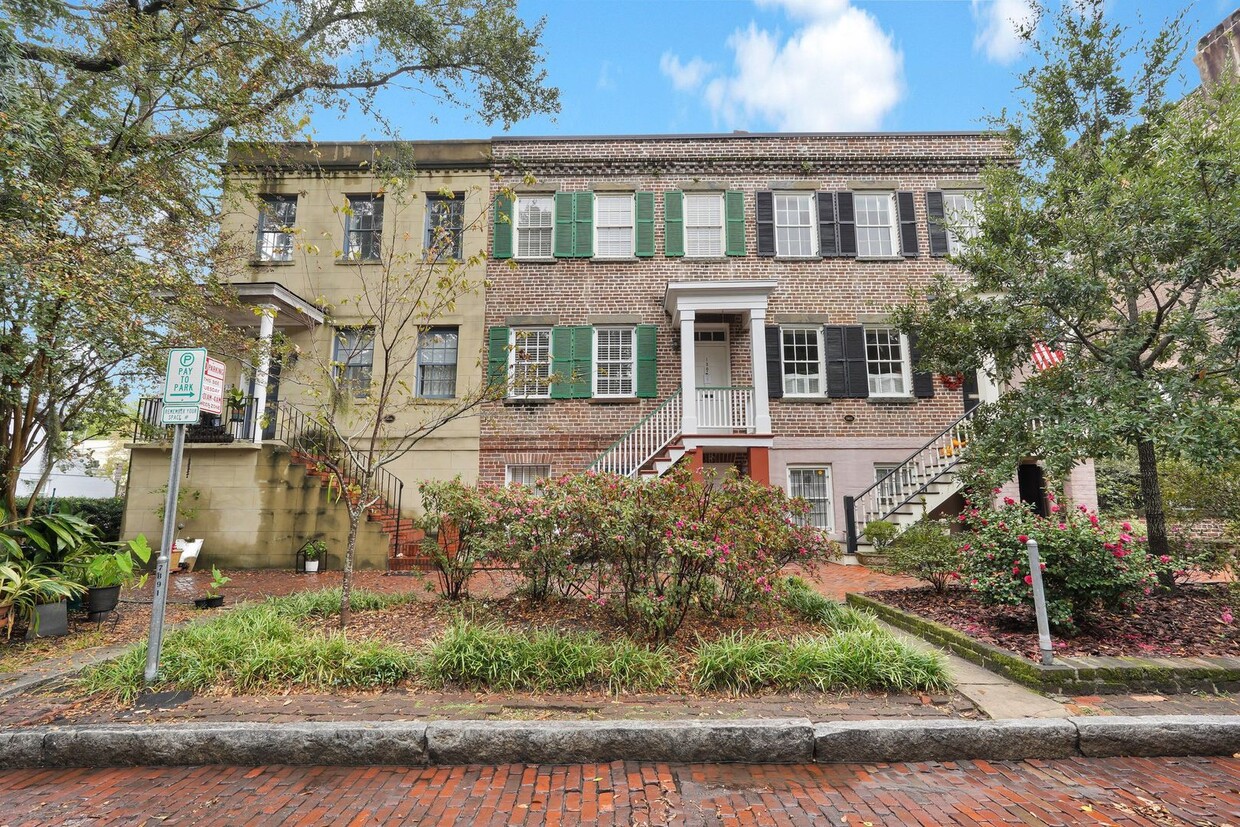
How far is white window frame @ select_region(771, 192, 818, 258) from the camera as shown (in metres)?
14.2

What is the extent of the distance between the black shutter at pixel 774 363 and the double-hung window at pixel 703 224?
8.08 feet

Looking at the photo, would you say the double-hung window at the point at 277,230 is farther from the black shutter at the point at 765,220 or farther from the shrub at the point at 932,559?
the shrub at the point at 932,559

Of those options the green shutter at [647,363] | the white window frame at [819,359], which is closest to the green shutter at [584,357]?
the green shutter at [647,363]

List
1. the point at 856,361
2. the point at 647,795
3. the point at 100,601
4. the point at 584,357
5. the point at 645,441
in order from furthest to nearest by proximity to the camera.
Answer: the point at 584,357
the point at 856,361
the point at 645,441
the point at 100,601
the point at 647,795

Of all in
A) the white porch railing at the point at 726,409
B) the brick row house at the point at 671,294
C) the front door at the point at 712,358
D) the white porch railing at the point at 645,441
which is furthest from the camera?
the front door at the point at 712,358

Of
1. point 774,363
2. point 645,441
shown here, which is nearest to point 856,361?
point 774,363

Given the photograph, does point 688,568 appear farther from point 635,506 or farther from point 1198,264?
point 1198,264

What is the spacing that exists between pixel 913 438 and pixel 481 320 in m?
10.5

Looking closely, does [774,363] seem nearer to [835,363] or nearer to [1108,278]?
[835,363]

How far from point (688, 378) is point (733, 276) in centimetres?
327

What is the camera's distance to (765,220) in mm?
14234

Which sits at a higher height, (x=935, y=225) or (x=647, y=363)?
(x=935, y=225)

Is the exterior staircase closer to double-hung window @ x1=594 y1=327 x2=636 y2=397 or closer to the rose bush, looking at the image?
double-hung window @ x1=594 y1=327 x2=636 y2=397

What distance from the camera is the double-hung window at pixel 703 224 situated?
1430cm
